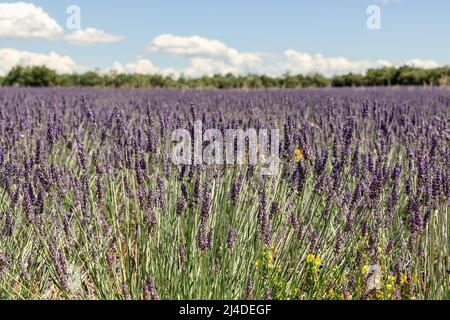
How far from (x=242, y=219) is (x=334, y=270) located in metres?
0.53

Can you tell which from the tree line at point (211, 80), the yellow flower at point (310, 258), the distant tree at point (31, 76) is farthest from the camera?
the distant tree at point (31, 76)

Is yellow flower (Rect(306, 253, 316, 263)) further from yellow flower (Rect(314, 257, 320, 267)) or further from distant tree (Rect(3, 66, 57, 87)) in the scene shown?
distant tree (Rect(3, 66, 57, 87))

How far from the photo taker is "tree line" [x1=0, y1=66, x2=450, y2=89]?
21.5 metres

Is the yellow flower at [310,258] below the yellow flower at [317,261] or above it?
above

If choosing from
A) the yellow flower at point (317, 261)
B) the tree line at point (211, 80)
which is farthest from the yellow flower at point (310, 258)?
the tree line at point (211, 80)

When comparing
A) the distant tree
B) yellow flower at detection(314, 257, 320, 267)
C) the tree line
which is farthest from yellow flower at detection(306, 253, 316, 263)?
the distant tree

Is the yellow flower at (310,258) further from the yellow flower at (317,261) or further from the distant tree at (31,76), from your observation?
the distant tree at (31,76)

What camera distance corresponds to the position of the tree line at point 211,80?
70.6ft

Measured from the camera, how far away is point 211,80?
22.5 m

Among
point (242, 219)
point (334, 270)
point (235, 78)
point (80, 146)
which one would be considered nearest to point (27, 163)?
point (80, 146)

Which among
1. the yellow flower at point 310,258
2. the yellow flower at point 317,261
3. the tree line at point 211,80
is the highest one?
the tree line at point 211,80

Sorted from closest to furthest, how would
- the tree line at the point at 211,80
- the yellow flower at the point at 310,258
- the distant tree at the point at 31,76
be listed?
1. the yellow flower at the point at 310,258
2. the tree line at the point at 211,80
3. the distant tree at the point at 31,76

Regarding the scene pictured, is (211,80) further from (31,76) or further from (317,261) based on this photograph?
(317,261)
